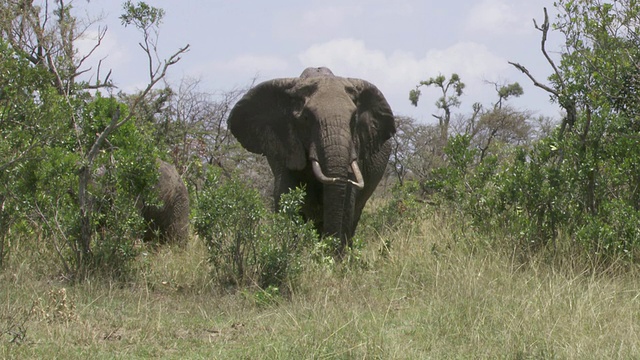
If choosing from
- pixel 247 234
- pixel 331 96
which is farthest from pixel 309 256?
pixel 331 96

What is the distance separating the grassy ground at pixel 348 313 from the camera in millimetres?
5074

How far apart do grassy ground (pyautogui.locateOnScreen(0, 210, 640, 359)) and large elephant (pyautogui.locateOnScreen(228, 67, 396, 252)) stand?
89 cm

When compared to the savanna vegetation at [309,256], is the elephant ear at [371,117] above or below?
above

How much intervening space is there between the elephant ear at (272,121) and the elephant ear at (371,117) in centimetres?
69

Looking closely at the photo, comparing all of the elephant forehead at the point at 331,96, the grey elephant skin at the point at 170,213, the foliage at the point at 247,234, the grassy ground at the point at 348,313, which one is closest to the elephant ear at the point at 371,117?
the elephant forehead at the point at 331,96

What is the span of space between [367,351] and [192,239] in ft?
17.3

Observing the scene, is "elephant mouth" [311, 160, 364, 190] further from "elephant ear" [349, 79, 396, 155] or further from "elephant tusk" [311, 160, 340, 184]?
"elephant ear" [349, 79, 396, 155]

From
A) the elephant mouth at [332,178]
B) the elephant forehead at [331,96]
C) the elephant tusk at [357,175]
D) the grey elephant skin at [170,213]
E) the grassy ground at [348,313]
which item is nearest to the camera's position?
the grassy ground at [348,313]

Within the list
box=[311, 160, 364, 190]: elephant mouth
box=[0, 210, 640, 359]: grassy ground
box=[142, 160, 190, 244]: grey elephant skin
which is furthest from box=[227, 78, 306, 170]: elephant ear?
box=[0, 210, 640, 359]: grassy ground

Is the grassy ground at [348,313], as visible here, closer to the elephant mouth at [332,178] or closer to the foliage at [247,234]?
the foliage at [247,234]

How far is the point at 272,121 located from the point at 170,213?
Answer: 1713mm

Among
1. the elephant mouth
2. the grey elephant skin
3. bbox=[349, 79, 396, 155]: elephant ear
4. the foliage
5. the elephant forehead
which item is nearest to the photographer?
the foliage

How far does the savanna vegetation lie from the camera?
17.6 ft

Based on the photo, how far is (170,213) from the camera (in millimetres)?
9945
